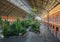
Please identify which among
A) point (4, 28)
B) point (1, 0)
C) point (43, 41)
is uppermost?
point (1, 0)

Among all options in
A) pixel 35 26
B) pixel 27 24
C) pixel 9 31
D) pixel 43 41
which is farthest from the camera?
pixel 27 24

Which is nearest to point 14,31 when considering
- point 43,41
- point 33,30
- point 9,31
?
point 9,31

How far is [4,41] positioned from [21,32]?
6.50m

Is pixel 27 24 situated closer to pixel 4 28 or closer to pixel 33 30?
pixel 33 30

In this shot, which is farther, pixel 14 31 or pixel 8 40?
pixel 14 31

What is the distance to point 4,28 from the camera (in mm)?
18047

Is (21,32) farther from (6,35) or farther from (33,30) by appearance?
(33,30)

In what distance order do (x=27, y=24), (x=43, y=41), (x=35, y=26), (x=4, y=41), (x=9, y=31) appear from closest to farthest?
(x=4, y=41)
(x=43, y=41)
(x=9, y=31)
(x=35, y=26)
(x=27, y=24)

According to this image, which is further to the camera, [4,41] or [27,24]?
[27,24]

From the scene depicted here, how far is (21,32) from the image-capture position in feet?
70.0

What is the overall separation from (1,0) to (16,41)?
715cm

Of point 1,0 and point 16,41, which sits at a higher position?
point 1,0

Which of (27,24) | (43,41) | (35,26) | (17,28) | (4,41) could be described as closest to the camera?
(4,41)

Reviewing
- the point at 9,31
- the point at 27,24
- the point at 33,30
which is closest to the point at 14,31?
the point at 9,31
